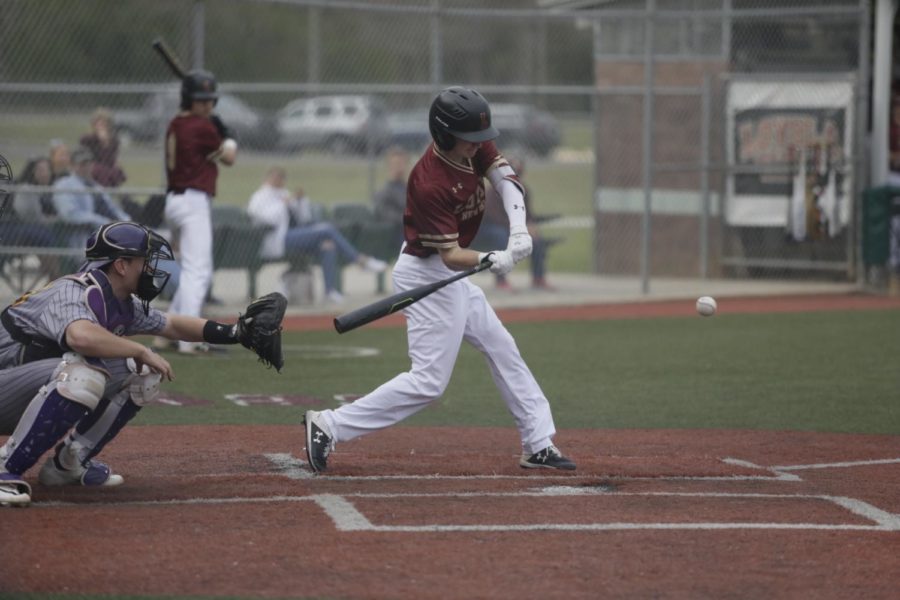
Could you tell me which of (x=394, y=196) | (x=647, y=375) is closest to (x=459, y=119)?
(x=647, y=375)

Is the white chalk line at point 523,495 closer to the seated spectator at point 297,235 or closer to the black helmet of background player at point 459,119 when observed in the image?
the black helmet of background player at point 459,119

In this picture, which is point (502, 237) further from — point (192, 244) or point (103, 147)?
point (192, 244)

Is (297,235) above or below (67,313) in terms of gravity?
below

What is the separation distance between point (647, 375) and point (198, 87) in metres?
3.81

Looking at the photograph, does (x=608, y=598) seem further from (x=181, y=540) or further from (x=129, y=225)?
(x=129, y=225)

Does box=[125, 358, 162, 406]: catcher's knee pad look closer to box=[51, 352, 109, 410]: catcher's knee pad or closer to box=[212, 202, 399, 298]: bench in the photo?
box=[51, 352, 109, 410]: catcher's knee pad

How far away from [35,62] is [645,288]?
6.54 meters

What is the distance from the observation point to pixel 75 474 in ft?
18.9

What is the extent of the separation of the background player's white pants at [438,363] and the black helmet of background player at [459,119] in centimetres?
56

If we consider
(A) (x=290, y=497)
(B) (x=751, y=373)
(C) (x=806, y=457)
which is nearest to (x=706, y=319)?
(B) (x=751, y=373)

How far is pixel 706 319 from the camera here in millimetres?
12953

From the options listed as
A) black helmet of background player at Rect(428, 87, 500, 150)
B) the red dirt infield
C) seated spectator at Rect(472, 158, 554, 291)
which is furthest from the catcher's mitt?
seated spectator at Rect(472, 158, 554, 291)

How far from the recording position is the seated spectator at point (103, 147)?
12.2 m

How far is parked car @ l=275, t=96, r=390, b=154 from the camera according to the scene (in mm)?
17797
